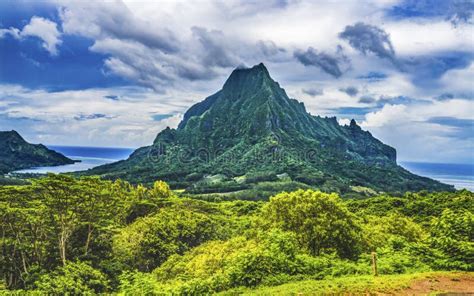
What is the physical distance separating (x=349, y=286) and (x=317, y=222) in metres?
13.8

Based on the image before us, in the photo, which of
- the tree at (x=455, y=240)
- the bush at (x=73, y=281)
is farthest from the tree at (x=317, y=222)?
the bush at (x=73, y=281)

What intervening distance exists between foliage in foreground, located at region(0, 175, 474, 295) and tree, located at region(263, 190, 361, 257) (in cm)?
9

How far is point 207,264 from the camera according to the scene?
3369 centimetres

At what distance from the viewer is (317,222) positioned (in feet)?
112

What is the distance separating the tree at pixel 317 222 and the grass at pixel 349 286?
36.0 ft

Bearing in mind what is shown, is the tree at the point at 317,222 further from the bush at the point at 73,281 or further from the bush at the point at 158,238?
the bush at the point at 73,281

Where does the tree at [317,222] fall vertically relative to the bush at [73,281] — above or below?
above

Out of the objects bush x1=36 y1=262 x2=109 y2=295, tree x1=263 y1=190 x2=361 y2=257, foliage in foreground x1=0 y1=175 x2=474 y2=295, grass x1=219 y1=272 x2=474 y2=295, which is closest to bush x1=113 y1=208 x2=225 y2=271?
foliage in foreground x1=0 y1=175 x2=474 y2=295

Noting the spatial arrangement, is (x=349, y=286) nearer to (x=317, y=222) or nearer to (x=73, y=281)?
(x=317, y=222)

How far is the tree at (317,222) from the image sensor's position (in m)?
33.6

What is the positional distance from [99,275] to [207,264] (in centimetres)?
1037

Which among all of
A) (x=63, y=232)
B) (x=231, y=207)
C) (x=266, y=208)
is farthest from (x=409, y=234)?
(x=231, y=207)

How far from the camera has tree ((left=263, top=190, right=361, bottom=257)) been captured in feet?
110

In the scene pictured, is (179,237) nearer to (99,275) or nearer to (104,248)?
(104,248)
